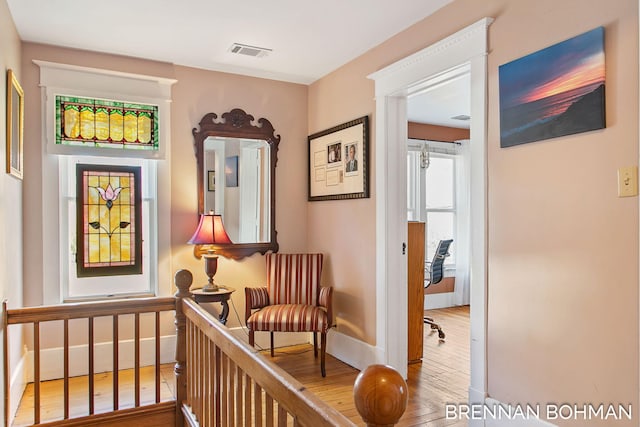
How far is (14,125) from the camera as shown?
9.11 feet

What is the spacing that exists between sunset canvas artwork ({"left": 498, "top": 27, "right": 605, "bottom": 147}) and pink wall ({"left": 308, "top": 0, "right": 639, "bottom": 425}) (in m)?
0.04

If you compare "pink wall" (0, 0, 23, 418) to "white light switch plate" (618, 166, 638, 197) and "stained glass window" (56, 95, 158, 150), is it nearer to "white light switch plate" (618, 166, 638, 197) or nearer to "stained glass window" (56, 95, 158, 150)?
"stained glass window" (56, 95, 158, 150)

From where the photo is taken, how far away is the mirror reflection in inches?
156

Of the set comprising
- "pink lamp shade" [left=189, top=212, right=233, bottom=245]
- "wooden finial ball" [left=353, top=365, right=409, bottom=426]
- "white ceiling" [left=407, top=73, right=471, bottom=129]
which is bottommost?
"wooden finial ball" [left=353, top=365, right=409, bottom=426]

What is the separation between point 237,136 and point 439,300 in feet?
11.9

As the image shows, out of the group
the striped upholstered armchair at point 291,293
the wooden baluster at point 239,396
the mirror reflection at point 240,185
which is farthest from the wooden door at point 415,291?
the wooden baluster at point 239,396

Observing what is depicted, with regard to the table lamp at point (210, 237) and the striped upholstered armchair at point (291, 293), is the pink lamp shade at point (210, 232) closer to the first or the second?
the table lamp at point (210, 237)

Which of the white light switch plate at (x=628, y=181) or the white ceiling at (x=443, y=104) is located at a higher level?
the white ceiling at (x=443, y=104)

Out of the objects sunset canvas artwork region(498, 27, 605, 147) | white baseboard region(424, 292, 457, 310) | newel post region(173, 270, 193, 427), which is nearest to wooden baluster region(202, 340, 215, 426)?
newel post region(173, 270, 193, 427)

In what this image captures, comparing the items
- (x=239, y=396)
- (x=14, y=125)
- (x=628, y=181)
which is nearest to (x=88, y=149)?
(x=14, y=125)

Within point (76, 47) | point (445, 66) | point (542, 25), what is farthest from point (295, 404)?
point (76, 47)

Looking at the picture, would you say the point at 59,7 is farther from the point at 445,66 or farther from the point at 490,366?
the point at 490,366

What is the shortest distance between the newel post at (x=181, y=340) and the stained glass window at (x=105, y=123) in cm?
159

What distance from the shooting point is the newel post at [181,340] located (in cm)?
253
